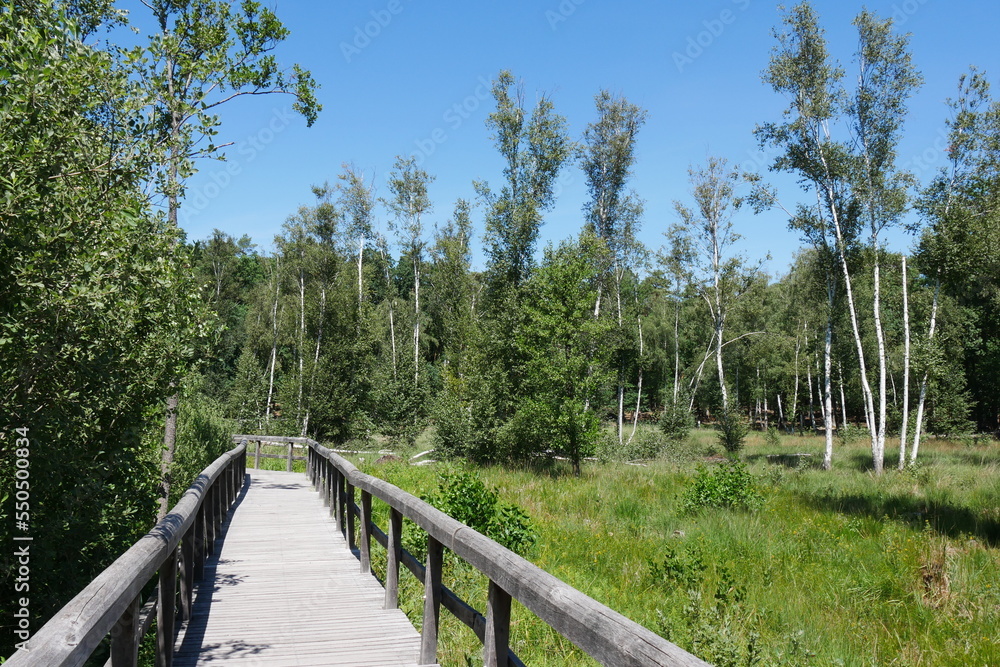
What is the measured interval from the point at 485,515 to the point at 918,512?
8971 mm

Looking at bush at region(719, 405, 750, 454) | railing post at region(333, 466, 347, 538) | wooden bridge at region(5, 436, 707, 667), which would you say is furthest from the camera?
bush at region(719, 405, 750, 454)

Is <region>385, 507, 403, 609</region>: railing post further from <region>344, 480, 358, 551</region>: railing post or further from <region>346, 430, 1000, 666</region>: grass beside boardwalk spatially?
<region>344, 480, 358, 551</region>: railing post

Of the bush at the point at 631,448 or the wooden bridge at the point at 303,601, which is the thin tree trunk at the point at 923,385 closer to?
the bush at the point at 631,448

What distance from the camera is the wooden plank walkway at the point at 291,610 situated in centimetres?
453

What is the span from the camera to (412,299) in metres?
48.8

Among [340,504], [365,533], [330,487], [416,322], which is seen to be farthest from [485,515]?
[416,322]

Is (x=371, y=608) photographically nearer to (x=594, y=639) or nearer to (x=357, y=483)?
(x=357, y=483)

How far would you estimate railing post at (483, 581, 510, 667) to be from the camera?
329cm

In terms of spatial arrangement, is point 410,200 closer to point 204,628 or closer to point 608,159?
point 608,159

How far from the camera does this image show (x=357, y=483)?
7113mm

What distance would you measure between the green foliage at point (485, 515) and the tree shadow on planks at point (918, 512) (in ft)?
22.2

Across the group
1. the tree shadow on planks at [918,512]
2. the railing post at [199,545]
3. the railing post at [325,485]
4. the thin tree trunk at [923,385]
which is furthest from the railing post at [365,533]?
the thin tree trunk at [923,385]

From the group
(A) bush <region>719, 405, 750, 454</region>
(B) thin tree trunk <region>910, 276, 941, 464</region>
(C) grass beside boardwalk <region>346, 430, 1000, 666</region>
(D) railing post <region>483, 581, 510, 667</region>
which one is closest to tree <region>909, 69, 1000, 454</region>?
(B) thin tree trunk <region>910, 276, 941, 464</region>

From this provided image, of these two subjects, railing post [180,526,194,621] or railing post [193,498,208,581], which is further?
railing post [193,498,208,581]
